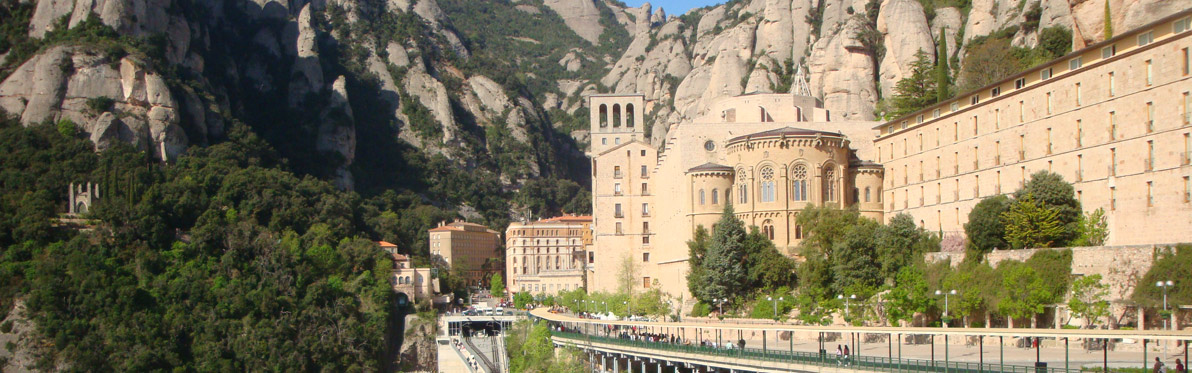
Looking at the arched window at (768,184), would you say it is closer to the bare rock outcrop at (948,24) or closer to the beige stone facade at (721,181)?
the beige stone facade at (721,181)

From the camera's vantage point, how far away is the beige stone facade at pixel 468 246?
13546 cm

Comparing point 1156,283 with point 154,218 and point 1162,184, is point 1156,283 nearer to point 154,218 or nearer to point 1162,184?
point 1162,184

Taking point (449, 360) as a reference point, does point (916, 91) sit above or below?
above

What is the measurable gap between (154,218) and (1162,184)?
65428 mm

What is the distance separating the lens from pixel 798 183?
67.2 meters

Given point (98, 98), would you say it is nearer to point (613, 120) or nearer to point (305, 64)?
point (613, 120)

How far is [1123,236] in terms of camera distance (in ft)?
157

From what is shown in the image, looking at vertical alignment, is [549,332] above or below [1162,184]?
below

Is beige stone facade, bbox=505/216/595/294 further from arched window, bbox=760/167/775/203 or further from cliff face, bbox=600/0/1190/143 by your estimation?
arched window, bbox=760/167/775/203

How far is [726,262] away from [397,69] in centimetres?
11036

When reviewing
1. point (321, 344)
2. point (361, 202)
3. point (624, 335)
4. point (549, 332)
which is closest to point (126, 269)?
point (321, 344)

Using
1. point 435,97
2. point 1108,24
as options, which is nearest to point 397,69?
point 435,97

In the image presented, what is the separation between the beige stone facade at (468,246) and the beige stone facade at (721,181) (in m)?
48.8

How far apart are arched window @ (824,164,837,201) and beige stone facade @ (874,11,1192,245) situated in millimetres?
4949
